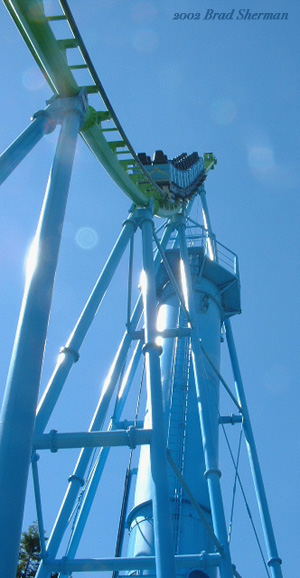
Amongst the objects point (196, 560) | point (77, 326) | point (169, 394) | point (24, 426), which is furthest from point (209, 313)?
point (24, 426)

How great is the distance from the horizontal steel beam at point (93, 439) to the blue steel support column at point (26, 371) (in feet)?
7.87

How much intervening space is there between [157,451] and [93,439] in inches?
31.4

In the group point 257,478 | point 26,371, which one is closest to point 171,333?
point 257,478

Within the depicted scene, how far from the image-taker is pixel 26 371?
194 inches

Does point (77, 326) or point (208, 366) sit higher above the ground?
point (208, 366)

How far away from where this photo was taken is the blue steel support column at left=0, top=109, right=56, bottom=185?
22.8 ft

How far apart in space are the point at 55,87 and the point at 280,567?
8716 millimetres

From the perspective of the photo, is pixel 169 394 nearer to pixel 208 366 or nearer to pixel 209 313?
pixel 208 366

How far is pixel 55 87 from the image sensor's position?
808cm

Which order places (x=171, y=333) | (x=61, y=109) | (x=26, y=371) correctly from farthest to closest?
(x=171, y=333) < (x=61, y=109) < (x=26, y=371)

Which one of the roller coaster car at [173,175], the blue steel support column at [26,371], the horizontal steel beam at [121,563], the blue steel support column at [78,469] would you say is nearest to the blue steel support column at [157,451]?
the blue steel support column at [78,469]

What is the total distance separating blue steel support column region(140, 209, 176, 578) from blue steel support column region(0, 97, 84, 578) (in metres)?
2.48

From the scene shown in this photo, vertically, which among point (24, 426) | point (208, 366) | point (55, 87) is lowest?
point (24, 426)

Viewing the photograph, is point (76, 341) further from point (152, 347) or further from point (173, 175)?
point (173, 175)
